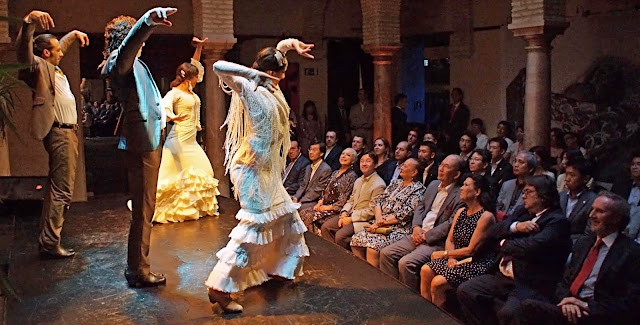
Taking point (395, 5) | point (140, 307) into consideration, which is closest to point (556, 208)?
point (140, 307)

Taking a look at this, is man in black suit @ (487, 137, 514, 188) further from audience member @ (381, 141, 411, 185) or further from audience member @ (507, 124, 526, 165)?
audience member @ (507, 124, 526, 165)

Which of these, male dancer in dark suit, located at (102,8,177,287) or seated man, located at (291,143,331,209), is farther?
seated man, located at (291,143,331,209)

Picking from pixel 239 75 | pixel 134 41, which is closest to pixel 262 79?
pixel 239 75

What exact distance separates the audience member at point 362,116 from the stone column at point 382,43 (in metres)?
1.32

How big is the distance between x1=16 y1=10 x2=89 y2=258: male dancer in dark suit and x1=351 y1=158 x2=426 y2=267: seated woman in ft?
8.08

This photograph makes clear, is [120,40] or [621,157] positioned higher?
[120,40]

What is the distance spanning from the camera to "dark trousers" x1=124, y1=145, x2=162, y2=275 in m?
4.50

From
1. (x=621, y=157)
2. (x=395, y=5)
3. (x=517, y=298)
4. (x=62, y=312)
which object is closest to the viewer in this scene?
(x=62, y=312)

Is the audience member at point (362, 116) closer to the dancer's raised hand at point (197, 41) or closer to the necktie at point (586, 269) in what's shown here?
the dancer's raised hand at point (197, 41)

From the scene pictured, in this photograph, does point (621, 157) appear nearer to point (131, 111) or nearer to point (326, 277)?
point (326, 277)

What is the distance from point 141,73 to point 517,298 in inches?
106

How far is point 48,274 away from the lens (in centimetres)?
502

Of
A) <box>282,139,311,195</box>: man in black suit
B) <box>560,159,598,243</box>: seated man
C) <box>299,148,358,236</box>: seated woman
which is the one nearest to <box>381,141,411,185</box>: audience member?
<box>299,148,358,236</box>: seated woman

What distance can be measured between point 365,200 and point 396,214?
55 cm
